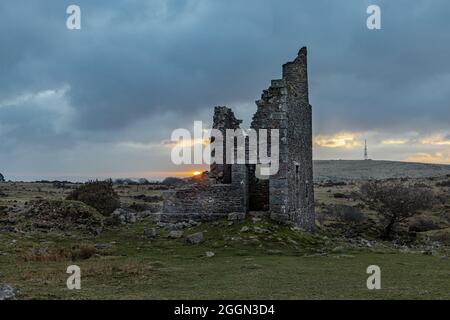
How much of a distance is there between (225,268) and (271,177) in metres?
7.77

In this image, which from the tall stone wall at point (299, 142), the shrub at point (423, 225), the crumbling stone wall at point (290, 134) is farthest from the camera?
the shrub at point (423, 225)

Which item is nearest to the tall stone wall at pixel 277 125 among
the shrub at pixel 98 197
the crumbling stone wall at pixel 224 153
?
the crumbling stone wall at pixel 224 153

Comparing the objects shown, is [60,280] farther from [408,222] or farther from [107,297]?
[408,222]

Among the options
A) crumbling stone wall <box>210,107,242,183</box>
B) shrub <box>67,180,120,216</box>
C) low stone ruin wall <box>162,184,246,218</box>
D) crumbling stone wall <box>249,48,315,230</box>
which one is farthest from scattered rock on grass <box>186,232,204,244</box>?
shrub <box>67,180,120,216</box>

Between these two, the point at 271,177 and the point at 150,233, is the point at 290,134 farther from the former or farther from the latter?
the point at 150,233

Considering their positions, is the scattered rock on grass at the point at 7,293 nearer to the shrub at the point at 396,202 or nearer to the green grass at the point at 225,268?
the green grass at the point at 225,268

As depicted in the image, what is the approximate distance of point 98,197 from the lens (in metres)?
34.6

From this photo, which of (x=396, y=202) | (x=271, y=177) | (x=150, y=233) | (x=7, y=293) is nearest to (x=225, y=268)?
(x=7, y=293)

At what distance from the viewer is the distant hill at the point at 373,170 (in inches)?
5379

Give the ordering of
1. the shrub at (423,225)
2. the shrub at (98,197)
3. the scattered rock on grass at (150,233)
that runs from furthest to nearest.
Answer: the shrub at (423,225), the shrub at (98,197), the scattered rock on grass at (150,233)

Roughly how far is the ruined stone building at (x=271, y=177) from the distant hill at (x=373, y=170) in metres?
110

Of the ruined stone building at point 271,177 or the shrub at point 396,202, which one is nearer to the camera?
the ruined stone building at point 271,177

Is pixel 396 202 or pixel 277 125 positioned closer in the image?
pixel 277 125
